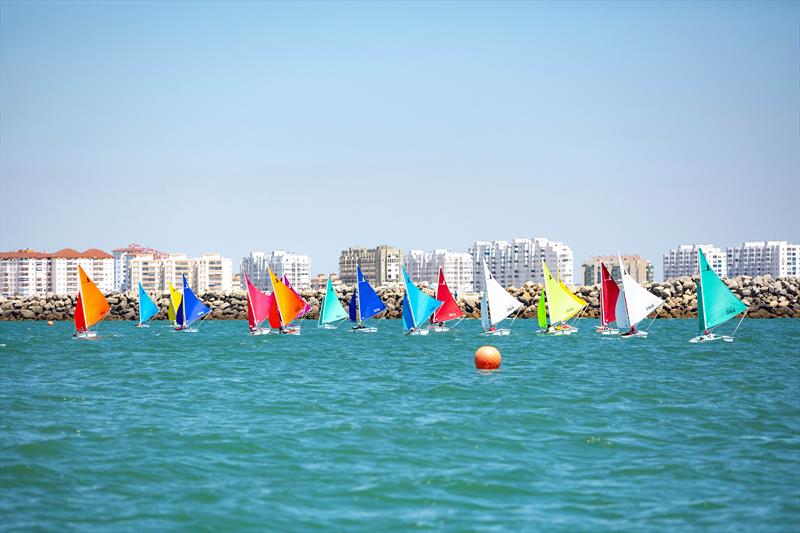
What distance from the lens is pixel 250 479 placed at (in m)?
20.7

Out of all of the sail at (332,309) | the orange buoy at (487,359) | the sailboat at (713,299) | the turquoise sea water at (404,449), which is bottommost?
the turquoise sea water at (404,449)

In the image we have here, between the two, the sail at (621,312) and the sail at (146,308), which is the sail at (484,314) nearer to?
the sail at (621,312)

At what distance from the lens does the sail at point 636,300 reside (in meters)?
63.3

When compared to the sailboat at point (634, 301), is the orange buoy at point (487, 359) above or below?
below

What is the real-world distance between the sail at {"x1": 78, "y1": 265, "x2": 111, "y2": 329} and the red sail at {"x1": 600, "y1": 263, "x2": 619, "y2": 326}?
35.7 metres

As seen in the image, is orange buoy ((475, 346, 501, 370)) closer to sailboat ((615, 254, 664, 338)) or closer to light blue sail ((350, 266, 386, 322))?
sailboat ((615, 254, 664, 338))

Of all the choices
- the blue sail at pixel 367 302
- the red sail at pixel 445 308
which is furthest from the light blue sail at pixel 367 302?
the red sail at pixel 445 308

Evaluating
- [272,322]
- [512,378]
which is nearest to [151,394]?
[512,378]

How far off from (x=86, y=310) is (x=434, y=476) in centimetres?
5784

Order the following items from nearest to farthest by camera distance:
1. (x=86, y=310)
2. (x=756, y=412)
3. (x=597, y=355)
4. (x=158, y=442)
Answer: (x=158, y=442), (x=756, y=412), (x=597, y=355), (x=86, y=310)

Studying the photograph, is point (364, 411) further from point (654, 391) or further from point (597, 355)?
point (597, 355)

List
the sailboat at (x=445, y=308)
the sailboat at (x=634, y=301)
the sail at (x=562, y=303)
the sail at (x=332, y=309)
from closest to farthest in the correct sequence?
the sailboat at (x=634, y=301) < the sail at (x=562, y=303) < the sailboat at (x=445, y=308) < the sail at (x=332, y=309)

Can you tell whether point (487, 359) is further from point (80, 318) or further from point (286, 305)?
point (80, 318)

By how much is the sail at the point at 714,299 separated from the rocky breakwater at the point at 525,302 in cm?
6585
